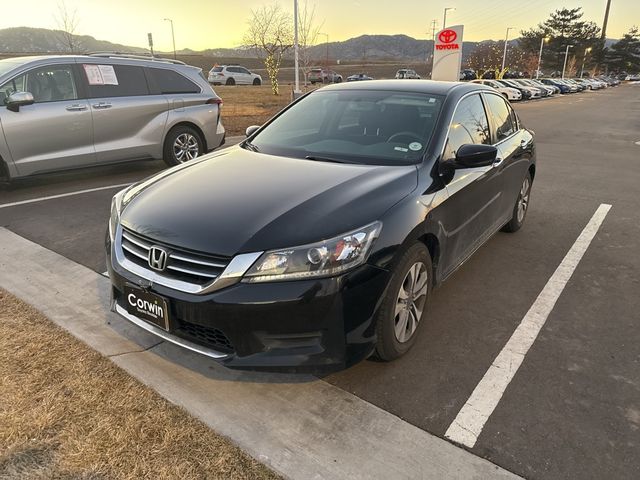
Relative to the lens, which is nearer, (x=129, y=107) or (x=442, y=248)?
(x=442, y=248)

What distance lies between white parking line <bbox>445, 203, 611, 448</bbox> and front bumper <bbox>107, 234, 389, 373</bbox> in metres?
0.63

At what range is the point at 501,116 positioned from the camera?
4562mm

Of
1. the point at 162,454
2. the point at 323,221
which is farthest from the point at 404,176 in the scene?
the point at 162,454

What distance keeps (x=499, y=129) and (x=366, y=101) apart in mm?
1368

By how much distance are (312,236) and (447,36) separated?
23.1 meters

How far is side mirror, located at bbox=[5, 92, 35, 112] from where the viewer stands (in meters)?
5.95

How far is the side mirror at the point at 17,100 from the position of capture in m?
5.95

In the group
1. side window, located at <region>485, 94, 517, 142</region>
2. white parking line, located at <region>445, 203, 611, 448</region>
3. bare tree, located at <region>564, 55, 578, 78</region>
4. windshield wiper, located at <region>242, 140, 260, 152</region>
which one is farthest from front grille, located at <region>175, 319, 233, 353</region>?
bare tree, located at <region>564, 55, 578, 78</region>

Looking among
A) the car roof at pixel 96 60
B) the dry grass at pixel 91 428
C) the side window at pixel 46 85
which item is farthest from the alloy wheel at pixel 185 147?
the dry grass at pixel 91 428

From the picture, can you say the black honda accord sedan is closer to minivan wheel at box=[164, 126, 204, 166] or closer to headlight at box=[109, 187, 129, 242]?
headlight at box=[109, 187, 129, 242]

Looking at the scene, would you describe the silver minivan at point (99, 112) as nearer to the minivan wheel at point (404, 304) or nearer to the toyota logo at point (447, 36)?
the minivan wheel at point (404, 304)

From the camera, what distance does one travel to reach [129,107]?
7.12m

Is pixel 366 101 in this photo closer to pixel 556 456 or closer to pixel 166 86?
pixel 556 456

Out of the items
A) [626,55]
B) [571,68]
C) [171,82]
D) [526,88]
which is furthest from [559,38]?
[171,82]
